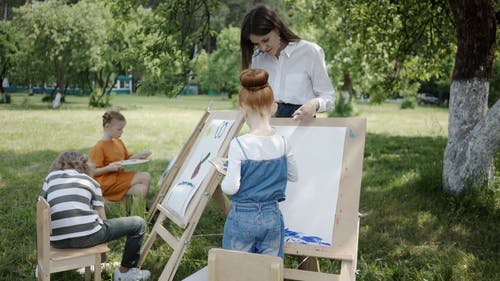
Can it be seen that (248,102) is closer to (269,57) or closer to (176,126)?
(269,57)

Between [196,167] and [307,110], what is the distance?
117 cm

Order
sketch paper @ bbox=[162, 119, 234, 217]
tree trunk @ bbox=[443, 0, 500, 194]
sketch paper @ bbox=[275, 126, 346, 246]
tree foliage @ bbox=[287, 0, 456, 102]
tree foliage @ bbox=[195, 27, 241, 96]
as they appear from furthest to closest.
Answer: tree foliage @ bbox=[195, 27, 241, 96] < tree foliage @ bbox=[287, 0, 456, 102] < tree trunk @ bbox=[443, 0, 500, 194] < sketch paper @ bbox=[162, 119, 234, 217] < sketch paper @ bbox=[275, 126, 346, 246]

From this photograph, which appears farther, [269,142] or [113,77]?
[113,77]

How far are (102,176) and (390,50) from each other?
708 cm

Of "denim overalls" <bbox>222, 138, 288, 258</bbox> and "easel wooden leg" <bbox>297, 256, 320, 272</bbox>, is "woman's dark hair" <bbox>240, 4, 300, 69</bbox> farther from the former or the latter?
"easel wooden leg" <bbox>297, 256, 320, 272</bbox>

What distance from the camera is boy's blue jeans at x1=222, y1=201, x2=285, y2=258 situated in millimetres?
2875

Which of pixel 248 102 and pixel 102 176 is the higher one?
pixel 248 102

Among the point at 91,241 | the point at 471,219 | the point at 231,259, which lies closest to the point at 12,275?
the point at 91,241

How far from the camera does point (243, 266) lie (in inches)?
97.4

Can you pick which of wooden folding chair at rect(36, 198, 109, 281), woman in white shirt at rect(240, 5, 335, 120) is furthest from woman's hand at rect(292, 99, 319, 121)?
wooden folding chair at rect(36, 198, 109, 281)

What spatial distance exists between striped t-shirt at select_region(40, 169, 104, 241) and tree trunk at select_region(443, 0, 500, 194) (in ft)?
13.8

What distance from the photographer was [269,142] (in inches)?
113

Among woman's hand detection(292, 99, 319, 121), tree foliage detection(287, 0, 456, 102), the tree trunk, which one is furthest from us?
tree foliage detection(287, 0, 456, 102)

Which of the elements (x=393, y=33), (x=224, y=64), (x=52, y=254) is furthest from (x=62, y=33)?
(x=52, y=254)
